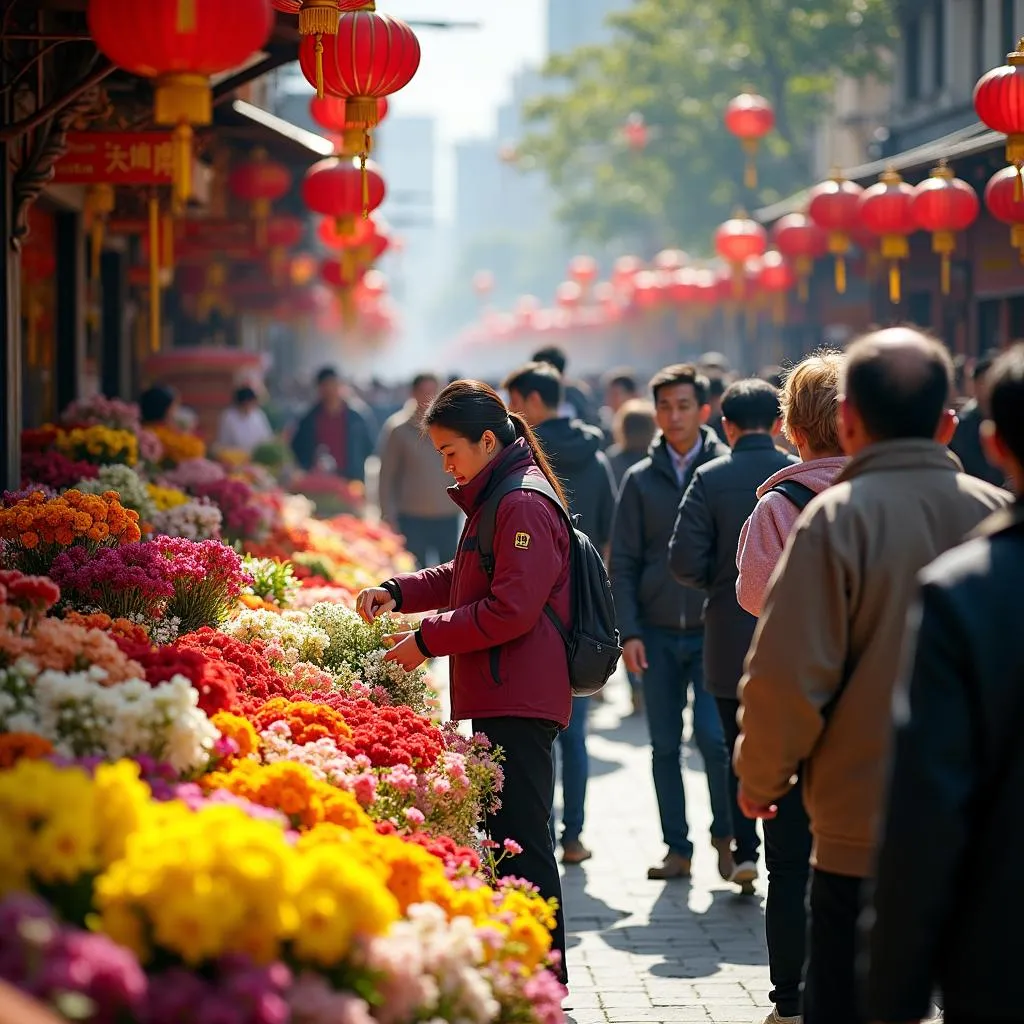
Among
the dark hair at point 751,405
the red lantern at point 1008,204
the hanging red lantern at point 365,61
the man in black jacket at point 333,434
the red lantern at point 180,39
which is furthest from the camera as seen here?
the man in black jacket at point 333,434

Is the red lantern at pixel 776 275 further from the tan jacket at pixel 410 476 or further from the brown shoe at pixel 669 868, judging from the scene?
the brown shoe at pixel 669 868

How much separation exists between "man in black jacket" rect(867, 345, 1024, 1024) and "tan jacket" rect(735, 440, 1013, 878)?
24.7 inches

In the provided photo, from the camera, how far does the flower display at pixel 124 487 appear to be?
27.6 feet

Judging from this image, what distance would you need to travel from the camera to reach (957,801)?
3.12 meters

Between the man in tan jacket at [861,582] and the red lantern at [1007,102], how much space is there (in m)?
5.47

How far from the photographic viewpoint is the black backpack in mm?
5730

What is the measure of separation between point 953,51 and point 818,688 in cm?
2172

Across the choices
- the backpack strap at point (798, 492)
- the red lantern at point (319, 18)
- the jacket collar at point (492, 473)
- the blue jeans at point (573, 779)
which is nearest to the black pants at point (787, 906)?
the backpack strap at point (798, 492)

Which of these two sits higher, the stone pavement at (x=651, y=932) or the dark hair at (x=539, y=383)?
the dark hair at (x=539, y=383)

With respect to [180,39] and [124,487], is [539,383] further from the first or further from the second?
[180,39]

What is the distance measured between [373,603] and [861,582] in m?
2.53

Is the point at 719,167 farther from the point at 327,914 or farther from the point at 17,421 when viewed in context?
the point at 327,914

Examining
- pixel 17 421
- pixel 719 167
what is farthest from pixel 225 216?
pixel 719 167

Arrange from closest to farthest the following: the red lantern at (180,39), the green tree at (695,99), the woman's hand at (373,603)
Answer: the red lantern at (180,39) → the woman's hand at (373,603) → the green tree at (695,99)
